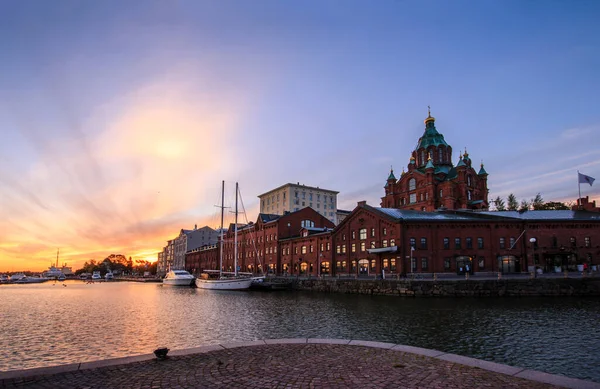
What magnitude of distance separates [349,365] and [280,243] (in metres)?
80.2

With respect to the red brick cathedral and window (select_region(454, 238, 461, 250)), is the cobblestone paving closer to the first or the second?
window (select_region(454, 238, 461, 250))

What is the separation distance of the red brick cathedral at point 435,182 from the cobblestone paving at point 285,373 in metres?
71.8

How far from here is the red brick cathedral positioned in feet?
271

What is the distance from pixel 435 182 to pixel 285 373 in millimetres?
81004

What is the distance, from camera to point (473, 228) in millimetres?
59312

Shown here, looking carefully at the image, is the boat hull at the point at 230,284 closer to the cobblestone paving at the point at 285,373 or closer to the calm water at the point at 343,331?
the calm water at the point at 343,331

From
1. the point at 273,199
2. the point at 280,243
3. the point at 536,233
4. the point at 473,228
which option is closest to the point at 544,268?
the point at 536,233

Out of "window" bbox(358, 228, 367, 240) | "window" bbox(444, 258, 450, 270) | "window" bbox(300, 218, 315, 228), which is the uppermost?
"window" bbox(300, 218, 315, 228)

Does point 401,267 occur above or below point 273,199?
below

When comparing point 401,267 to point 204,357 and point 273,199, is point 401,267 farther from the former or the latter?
point 273,199

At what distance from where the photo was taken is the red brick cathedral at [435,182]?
3258 inches

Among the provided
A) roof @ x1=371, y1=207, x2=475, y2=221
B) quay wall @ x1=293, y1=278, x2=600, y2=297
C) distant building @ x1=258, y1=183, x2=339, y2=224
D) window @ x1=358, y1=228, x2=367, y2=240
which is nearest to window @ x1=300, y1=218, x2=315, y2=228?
window @ x1=358, y1=228, x2=367, y2=240

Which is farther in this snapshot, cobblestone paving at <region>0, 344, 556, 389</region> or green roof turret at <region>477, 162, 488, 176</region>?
green roof turret at <region>477, 162, 488, 176</region>

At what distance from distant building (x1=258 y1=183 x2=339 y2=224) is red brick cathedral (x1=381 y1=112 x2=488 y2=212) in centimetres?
4748
